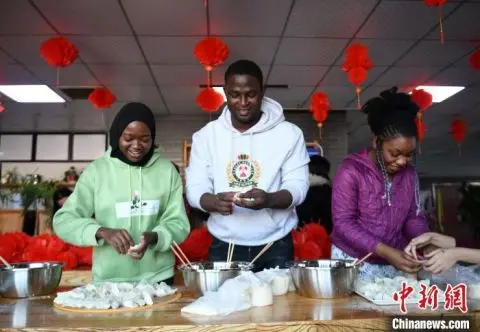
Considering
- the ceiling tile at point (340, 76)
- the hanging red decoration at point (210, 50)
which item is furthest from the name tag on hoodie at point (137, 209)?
the ceiling tile at point (340, 76)

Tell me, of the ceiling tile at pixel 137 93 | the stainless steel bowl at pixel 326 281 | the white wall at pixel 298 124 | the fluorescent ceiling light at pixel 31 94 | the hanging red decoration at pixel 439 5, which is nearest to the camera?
the stainless steel bowl at pixel 326 281

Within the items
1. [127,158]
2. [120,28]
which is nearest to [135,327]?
[127,158]

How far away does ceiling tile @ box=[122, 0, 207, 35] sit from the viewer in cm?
365

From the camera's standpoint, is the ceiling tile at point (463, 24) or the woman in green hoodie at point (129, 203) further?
the ceiling tile at point (463, 24)

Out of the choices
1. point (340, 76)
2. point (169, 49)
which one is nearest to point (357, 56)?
point (340, 76)

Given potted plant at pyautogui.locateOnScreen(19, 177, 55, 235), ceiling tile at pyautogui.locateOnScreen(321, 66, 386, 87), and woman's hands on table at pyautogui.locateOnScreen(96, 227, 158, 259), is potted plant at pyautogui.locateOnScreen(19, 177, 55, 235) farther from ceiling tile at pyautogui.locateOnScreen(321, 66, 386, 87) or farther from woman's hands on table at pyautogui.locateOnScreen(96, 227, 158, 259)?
ceiling tile at pyautogui.locateOnScreen(321, 66, 386, 87)

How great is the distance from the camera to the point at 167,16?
387 centimetres

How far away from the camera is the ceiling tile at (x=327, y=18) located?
3668mm

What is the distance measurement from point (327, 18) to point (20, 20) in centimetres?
268

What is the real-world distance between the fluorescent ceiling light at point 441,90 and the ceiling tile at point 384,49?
1.18 m

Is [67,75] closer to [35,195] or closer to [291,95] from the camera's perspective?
[35,195]

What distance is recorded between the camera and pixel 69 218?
156cm

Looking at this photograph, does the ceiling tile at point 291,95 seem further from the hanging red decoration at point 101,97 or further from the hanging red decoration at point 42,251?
the hanging red decoration at point 42,251

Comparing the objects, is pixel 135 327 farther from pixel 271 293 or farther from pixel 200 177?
pixel 200 177
